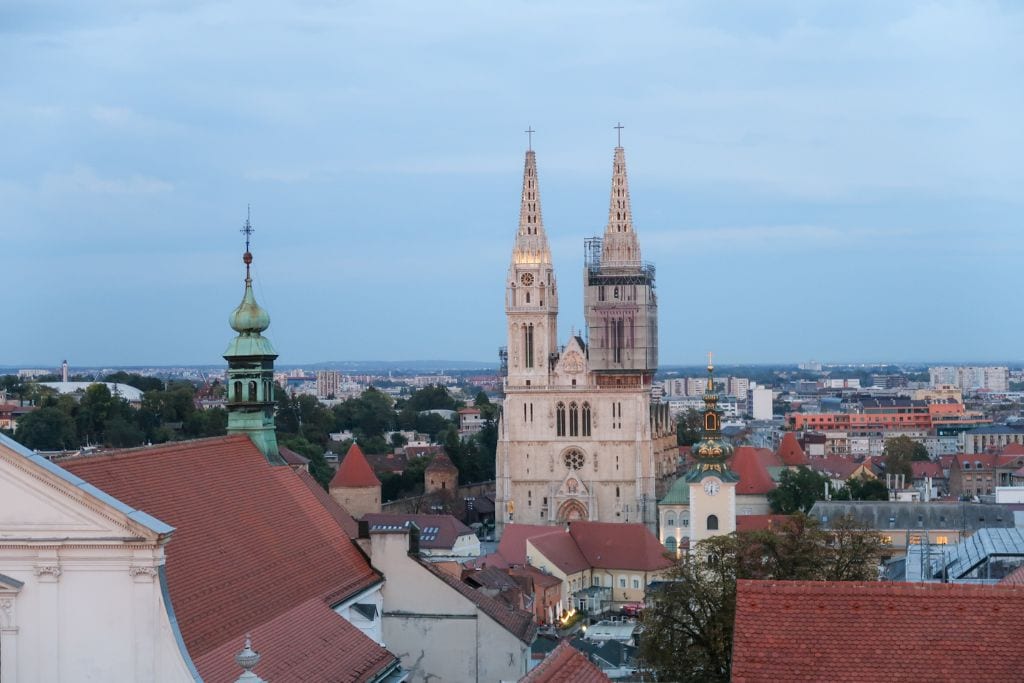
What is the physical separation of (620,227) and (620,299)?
524 cm

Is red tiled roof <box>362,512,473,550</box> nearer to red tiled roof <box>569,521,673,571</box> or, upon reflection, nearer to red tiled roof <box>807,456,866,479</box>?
red tiled roof <box>569,521,673,571</box>

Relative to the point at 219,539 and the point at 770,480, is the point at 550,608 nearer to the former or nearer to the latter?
the point at 770,480

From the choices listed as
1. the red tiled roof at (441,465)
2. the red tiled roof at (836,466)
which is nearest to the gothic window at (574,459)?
the red tiled roof at (441,465)

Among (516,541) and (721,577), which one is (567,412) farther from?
(721,577)

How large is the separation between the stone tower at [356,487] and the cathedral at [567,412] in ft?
26.0

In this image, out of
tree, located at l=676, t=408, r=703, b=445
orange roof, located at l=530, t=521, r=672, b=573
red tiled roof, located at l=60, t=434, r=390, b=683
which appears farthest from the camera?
tree, located at l=676, t=408, r=703, b=445

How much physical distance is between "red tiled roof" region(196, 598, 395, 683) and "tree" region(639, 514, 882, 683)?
379 inches

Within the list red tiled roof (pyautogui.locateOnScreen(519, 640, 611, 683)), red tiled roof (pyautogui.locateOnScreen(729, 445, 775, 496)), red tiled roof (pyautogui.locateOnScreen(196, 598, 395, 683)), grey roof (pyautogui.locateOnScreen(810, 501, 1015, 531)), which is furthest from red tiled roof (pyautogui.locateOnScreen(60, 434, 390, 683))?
red tiled roof (pyautogui.locateOnScreen(729, 445, 775, 496))

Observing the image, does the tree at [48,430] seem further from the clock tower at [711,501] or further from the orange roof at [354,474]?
the clock tower at [711,501]

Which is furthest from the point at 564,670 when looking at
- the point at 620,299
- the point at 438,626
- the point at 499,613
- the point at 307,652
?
the point at 620,299

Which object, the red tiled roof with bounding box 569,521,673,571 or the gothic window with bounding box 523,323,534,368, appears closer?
the red tiled roof with bounding box 569,521,673,571

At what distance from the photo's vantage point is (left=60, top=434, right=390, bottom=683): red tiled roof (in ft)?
73.9

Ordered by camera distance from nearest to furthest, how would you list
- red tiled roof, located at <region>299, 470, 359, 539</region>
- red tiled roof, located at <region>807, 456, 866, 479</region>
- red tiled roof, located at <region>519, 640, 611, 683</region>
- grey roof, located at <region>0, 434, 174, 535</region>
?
red tiled roof, located at <region>519, 640, 611, 683</region> → grey roof, located at <region>0, 434, 174, 535</region> → red tiled roof, located at <region>299, 470, 359, 539</region> → red tiled roof, located at <region>807, 456, 866, 479</region>

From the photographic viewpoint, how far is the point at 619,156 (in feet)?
380
